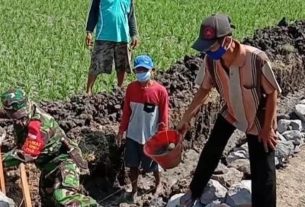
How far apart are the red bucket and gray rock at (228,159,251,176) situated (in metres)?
1.13

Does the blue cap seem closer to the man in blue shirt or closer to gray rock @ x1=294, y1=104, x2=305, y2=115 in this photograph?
the man in blue shirt

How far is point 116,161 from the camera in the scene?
24.7ft

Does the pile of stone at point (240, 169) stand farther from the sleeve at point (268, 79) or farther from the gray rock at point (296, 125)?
the sleeve at point (268, 79)

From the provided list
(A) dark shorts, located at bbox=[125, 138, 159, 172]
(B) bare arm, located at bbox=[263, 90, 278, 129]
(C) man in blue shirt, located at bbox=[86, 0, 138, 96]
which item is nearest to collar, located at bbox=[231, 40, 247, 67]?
(B) bare arm, located at bbox=[263, 90, 278, 129]

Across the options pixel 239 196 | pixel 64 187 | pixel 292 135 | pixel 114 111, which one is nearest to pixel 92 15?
pixel 114 111

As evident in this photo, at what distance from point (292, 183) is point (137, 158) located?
1.53 m

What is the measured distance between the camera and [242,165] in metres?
7.65

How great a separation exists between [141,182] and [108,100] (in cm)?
105

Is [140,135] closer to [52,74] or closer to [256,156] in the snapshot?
[256,156]

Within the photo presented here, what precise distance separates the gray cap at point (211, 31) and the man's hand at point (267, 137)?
2.77 feet

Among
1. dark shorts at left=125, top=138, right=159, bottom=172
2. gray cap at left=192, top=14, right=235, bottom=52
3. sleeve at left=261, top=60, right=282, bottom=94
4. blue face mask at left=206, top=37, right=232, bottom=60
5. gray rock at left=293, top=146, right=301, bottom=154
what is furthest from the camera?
gray rock at left=293, top=146, right=301, bottom=154

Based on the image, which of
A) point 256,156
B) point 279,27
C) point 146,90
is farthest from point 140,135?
point 279,27

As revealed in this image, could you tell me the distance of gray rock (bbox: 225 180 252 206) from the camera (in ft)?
22.2

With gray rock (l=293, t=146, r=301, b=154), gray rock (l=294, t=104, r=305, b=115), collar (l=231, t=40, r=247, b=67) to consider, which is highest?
collar (l=231, t=40, r=247, b=67)
